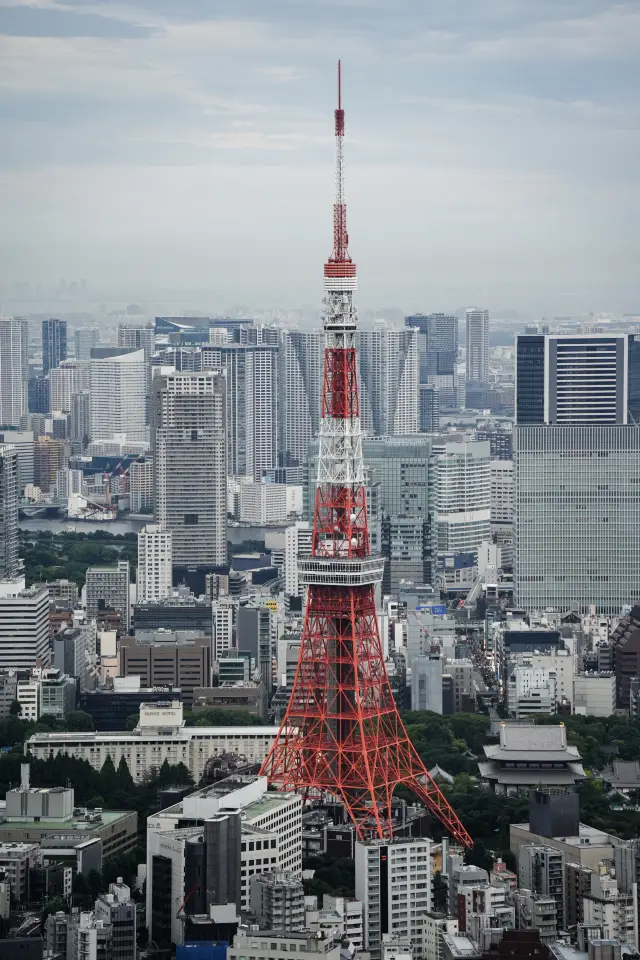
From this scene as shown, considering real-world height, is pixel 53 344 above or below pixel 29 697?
above

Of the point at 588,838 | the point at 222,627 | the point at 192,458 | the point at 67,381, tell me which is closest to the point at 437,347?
the point at 67,381

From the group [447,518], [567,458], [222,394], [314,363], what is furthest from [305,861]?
[314,363]

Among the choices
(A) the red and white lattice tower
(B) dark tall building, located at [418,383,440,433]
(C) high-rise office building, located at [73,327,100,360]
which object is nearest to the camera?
(A) the red and white lattice tower

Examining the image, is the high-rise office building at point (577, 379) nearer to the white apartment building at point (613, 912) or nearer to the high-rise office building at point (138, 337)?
the high-rise office building at point (138, 337)

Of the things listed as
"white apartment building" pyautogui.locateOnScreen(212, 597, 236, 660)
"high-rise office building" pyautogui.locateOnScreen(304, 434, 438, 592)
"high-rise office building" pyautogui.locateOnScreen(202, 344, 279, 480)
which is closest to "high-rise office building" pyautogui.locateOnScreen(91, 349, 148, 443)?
"high-rise office building" pyautogui.locateOnScreen(202, 344, 279, 480)

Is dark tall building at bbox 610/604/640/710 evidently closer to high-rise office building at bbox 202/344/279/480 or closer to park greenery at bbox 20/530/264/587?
park greenery at bbox 20/530/264/587

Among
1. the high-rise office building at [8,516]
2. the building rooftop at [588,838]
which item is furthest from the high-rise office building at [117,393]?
the building rooftop at [588,838]

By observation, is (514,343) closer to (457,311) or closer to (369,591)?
(457,311)

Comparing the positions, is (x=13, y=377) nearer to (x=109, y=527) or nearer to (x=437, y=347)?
(x=109, y=527)
